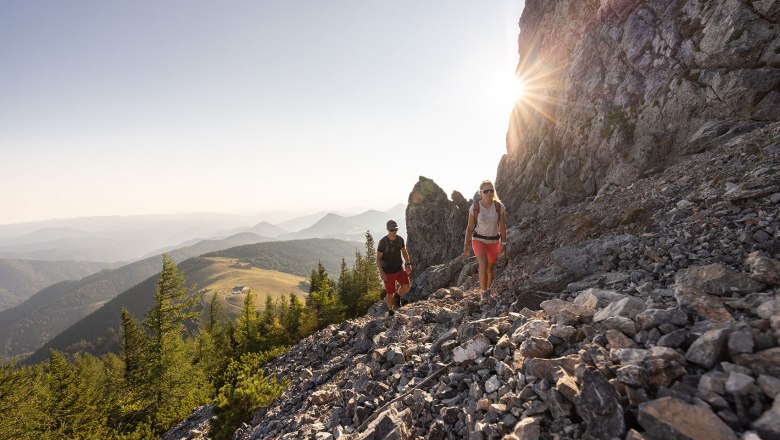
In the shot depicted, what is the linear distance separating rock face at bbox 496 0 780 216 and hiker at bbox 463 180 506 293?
5.93 m

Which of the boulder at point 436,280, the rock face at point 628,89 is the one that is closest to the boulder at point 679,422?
the rock face at point 628,89

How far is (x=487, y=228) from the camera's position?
10.3 metres

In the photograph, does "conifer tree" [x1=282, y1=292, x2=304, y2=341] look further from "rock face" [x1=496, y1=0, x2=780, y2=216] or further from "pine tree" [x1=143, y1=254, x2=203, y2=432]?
"rock face" [x1=496, y1=0, x2=780, y2=216]

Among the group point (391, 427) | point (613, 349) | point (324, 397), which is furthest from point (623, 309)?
point (324, 397)

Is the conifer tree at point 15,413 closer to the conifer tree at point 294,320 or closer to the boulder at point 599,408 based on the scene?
the conifer tree at point 294,320

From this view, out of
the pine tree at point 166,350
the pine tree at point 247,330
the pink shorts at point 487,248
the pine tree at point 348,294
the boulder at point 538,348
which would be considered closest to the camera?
the boulder at point 538,348

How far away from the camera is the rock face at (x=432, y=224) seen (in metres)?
52.1

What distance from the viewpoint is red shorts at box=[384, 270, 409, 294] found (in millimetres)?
12648

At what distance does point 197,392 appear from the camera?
2909cm

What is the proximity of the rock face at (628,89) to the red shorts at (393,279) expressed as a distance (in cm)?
1005

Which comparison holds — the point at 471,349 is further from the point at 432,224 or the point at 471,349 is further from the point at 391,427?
A: the point at 432,224

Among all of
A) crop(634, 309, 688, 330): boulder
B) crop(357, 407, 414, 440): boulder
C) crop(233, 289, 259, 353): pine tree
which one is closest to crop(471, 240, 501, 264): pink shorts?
crop(634, 309, 688, 330): boulder

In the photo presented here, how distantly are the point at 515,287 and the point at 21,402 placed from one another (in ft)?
128

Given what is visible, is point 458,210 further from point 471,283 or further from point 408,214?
point 471,283
